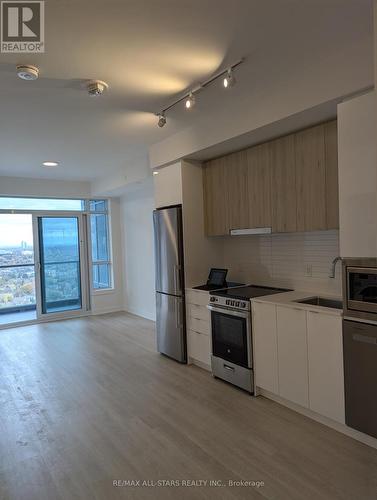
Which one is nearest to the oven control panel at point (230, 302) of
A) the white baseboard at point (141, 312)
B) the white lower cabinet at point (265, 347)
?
the white lower cabinet at point (265, 347)

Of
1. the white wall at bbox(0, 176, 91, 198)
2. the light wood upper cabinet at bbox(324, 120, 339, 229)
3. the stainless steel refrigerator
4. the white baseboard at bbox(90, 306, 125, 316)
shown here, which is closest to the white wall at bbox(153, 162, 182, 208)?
the stainless steel refrigerator

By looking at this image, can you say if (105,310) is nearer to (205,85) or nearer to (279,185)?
(279,185)

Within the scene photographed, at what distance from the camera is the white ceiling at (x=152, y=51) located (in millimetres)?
1815

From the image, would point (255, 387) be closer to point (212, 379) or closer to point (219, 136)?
point (212, 379)

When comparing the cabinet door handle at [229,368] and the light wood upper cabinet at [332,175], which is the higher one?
the light wood upper cabinet at [332,175]

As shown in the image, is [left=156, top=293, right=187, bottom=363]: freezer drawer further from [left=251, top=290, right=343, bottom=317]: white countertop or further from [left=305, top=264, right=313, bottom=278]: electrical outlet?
[left=305, top=264, right=313, bottom=278]: electrical outlet

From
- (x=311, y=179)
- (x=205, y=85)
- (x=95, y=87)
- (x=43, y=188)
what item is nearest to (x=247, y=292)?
(x=311, y=179)

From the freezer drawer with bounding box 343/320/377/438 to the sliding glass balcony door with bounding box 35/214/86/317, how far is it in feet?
18.1

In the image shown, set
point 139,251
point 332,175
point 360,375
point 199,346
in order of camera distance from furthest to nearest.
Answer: point 139,251 → point 199,346 → point 332,175 → point 360,375

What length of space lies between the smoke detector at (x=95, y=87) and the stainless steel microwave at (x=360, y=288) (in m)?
2.20

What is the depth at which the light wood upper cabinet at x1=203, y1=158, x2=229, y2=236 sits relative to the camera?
12.6 ft

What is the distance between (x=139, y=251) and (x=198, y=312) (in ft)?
9.87

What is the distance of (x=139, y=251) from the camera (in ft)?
21.6

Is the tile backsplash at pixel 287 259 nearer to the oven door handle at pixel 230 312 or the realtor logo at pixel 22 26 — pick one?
the oven door handle at pixel 230 312
